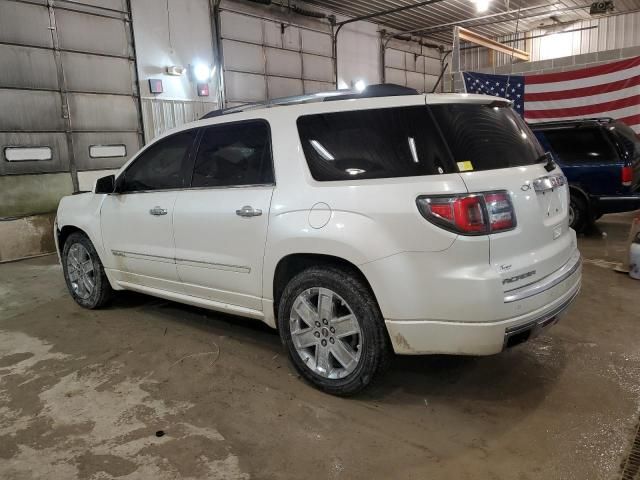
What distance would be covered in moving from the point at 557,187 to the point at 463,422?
4.69 ft

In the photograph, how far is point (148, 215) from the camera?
12.4 ft

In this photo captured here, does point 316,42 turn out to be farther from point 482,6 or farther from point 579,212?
point 579,212

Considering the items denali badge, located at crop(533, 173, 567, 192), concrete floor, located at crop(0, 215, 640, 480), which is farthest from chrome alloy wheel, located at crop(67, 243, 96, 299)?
denali badge, located at crop(533, 173, 567, 192)

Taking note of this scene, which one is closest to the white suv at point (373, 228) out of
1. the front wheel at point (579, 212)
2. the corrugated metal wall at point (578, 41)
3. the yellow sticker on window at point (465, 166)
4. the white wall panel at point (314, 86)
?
the yellow sticker on window at point (465, 166)

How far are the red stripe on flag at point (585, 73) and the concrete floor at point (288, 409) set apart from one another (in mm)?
6225

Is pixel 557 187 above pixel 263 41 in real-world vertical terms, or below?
below

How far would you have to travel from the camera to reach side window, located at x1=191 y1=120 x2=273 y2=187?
3.12 metres

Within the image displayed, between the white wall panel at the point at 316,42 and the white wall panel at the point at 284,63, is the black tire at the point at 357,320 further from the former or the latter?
the white wall panel at the point at 316,42

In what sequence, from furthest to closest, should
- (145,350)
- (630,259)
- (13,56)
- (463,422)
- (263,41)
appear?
(263,41), (13,56), (630,259), (145,350), (463,422)

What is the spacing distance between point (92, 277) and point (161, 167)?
4.87ft

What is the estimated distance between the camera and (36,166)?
27.1 ft

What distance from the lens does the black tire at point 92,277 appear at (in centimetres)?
450

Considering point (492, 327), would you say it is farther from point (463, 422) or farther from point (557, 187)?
point (557, 187)

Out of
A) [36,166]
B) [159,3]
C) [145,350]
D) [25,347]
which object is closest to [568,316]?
[145,350]
